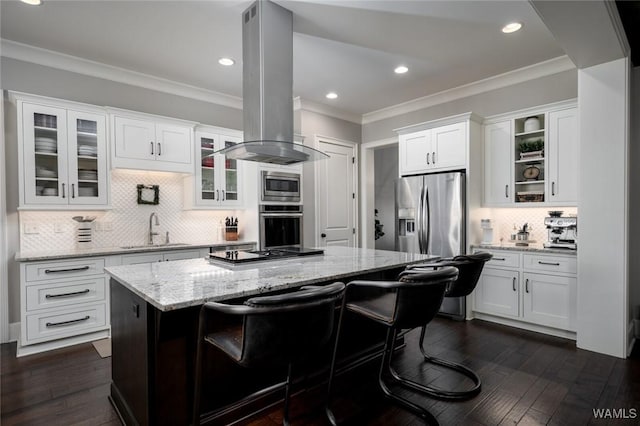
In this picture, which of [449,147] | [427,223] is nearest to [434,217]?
[427,223]

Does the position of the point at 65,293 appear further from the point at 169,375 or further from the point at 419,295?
the point at 419,295

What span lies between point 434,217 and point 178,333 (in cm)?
333

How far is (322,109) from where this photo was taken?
5176mm

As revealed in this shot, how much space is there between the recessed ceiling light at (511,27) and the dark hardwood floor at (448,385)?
9.55 ft

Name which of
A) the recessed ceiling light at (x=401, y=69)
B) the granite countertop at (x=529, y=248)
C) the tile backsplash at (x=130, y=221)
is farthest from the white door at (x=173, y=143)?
the granite countertop at (x=529, y=248)

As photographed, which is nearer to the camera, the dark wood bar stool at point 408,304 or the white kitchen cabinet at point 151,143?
the dark wood bar stool at point 408,304

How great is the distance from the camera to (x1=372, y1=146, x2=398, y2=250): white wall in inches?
294

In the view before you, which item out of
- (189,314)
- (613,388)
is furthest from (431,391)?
(189,314)

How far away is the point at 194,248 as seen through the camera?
4035mm

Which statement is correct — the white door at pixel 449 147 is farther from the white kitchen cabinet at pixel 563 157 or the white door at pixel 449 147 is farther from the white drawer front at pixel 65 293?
the white drawer front at pixel 65 293

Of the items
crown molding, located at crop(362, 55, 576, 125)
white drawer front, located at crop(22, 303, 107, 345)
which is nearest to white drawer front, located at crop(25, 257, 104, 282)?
white drawer front, located at crop(22, 303, 107, 345)

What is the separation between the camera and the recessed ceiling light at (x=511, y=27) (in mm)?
3000

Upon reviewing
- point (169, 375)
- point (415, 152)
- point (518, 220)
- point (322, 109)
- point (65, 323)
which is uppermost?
point (322, 109)

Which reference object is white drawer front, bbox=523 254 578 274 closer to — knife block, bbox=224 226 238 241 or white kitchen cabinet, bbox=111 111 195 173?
knife block, bbox=224 226 238 241
